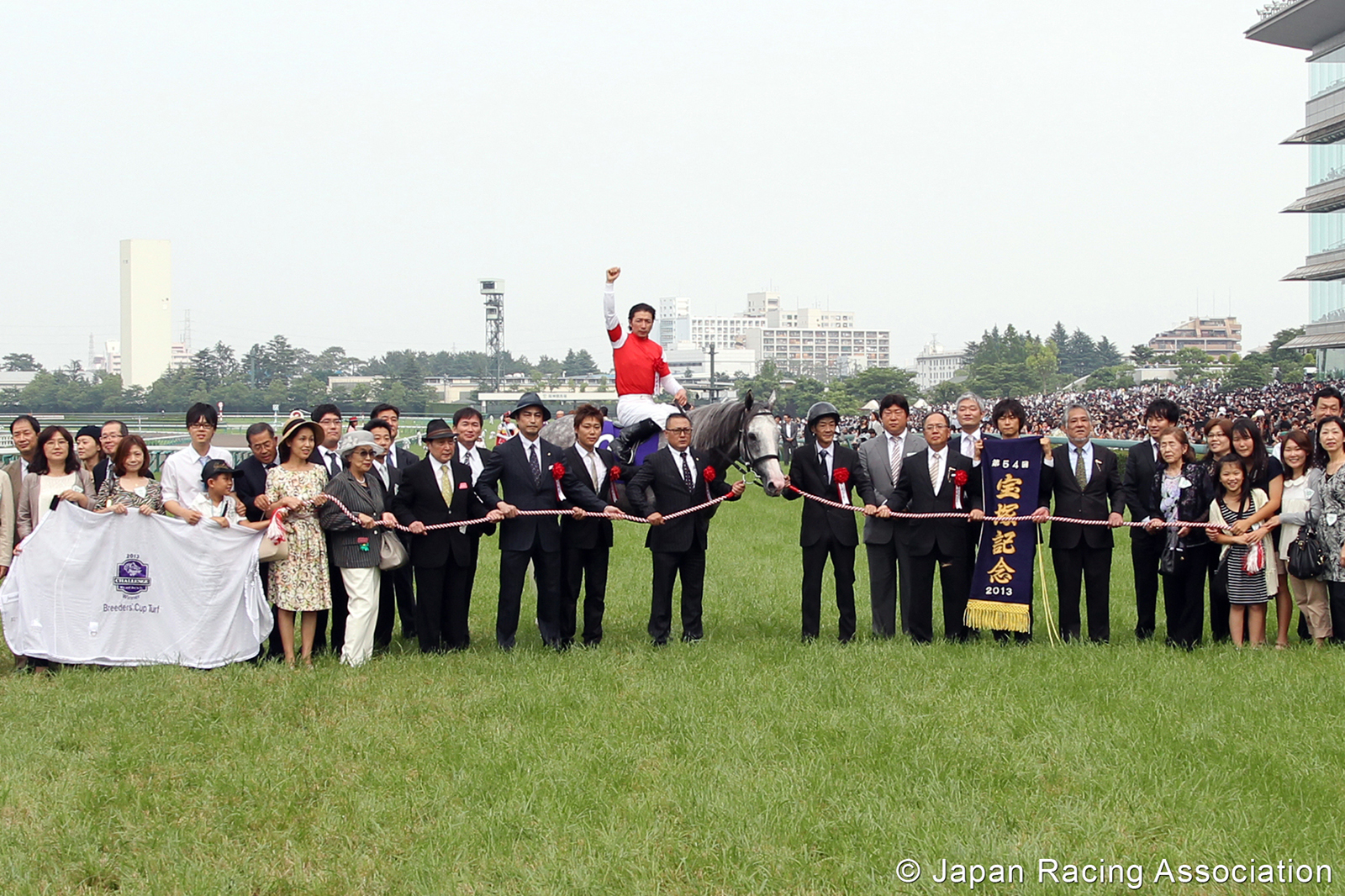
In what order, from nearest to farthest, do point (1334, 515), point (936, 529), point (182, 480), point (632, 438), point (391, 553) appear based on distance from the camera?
point (1334, 515), point (391, 553), point (182, 480), point (936, 529), point (632, 438)

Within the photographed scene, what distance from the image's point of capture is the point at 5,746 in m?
6.59

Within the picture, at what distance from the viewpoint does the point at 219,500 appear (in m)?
8.89

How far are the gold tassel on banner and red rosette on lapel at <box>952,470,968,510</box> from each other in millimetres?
769

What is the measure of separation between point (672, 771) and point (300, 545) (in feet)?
13.0

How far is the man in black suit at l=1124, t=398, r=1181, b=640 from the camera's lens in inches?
366

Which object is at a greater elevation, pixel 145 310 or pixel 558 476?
pixel 145 310

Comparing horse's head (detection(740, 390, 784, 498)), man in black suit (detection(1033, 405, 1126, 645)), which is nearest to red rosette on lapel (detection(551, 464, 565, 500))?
horse's head (detection(740, 390, 784, 498))

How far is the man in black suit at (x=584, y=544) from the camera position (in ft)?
31.0

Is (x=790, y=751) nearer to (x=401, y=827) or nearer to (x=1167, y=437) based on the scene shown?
(x=401, y=827)

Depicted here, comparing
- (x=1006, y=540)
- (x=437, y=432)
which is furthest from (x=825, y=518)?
(x=437, y=432)

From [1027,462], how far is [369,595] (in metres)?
5.22

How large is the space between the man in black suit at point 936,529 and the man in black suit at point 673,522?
1.43 meters

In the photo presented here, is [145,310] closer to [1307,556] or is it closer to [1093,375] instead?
[1093,375]

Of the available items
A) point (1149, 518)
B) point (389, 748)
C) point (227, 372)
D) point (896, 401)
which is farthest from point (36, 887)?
point (227, 372)
